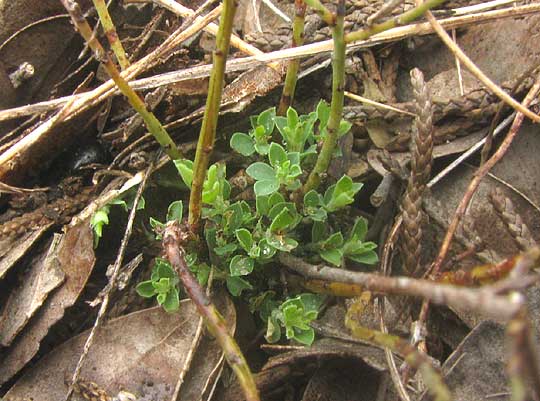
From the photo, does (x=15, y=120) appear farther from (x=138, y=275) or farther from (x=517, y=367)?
(x=517, y=367)

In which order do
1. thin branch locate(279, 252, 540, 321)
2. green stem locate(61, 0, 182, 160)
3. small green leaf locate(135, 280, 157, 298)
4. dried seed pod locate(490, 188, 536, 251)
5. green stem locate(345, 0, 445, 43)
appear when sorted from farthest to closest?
dried seed pod locate(490, 188, 536, 251), small green leaf locate(135, 280, 157, 298), green stem locate(61, 0, 182, 160), green stem locate(345, 0, 445, 43), thin branch locate(279, 252, 540, 321)

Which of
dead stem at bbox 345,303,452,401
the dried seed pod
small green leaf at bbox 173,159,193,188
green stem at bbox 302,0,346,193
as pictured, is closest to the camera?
dead stem at bbox 345,303,452,401

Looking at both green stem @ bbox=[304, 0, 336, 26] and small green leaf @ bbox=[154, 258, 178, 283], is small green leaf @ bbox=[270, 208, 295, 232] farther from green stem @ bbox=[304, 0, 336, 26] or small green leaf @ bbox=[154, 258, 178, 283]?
green stem @ bbox=[304, 0, 336, 26]

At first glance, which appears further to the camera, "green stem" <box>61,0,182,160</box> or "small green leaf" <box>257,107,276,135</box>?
"small green leaf" <box>257,107,276,135</box>

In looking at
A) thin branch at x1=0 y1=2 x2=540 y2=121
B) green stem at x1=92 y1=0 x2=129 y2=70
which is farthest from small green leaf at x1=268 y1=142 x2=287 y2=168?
green stem at x1=92 y1=0 x2=129 y2=70

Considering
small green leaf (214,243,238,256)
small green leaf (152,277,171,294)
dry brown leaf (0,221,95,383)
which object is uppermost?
dry brown leaf (0,221,95,383)

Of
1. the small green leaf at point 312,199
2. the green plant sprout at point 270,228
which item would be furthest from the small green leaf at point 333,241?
the small green leaf at point 312,199

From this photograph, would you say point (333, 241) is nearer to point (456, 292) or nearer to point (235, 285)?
point (235, 285)
